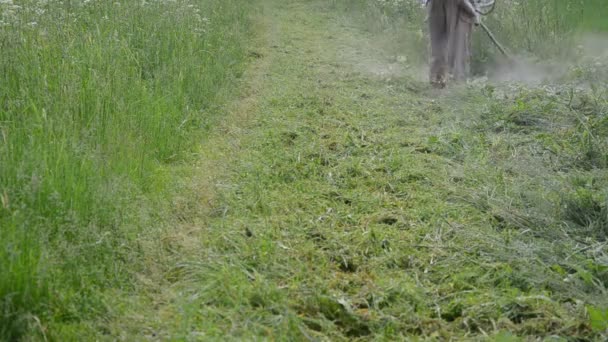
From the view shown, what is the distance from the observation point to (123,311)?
3107mm

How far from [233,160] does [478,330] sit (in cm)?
261

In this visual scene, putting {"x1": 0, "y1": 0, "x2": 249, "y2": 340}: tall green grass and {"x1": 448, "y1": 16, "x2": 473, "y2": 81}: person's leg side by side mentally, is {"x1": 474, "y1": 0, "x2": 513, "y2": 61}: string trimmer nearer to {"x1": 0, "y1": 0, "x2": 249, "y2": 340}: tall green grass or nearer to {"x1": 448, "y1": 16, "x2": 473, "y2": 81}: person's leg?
{"x1": 448, "y1": 16, "x2": 473, "y2": 81}: person's leg

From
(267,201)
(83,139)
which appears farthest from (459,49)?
(83,139)

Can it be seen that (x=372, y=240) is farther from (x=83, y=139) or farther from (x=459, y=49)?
(x=459, y=49)

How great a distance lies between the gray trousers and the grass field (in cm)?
105

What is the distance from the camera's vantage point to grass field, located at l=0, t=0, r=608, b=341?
10.3ft

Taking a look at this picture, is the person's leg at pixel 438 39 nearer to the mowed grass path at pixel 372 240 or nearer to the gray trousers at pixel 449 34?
the gray trousers at pixel 449 34

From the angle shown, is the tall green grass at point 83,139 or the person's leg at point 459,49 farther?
the person's leg at point 459,49

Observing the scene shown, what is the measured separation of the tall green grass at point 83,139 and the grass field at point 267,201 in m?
0.01

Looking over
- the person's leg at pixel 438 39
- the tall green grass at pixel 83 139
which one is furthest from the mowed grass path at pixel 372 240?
the person's leg at pixel 438 39

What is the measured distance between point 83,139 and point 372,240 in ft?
5.50

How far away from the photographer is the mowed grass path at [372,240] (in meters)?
3.16

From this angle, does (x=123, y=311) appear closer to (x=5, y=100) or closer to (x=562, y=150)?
(x=5, y=100)

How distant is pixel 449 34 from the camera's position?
27.7 feet
